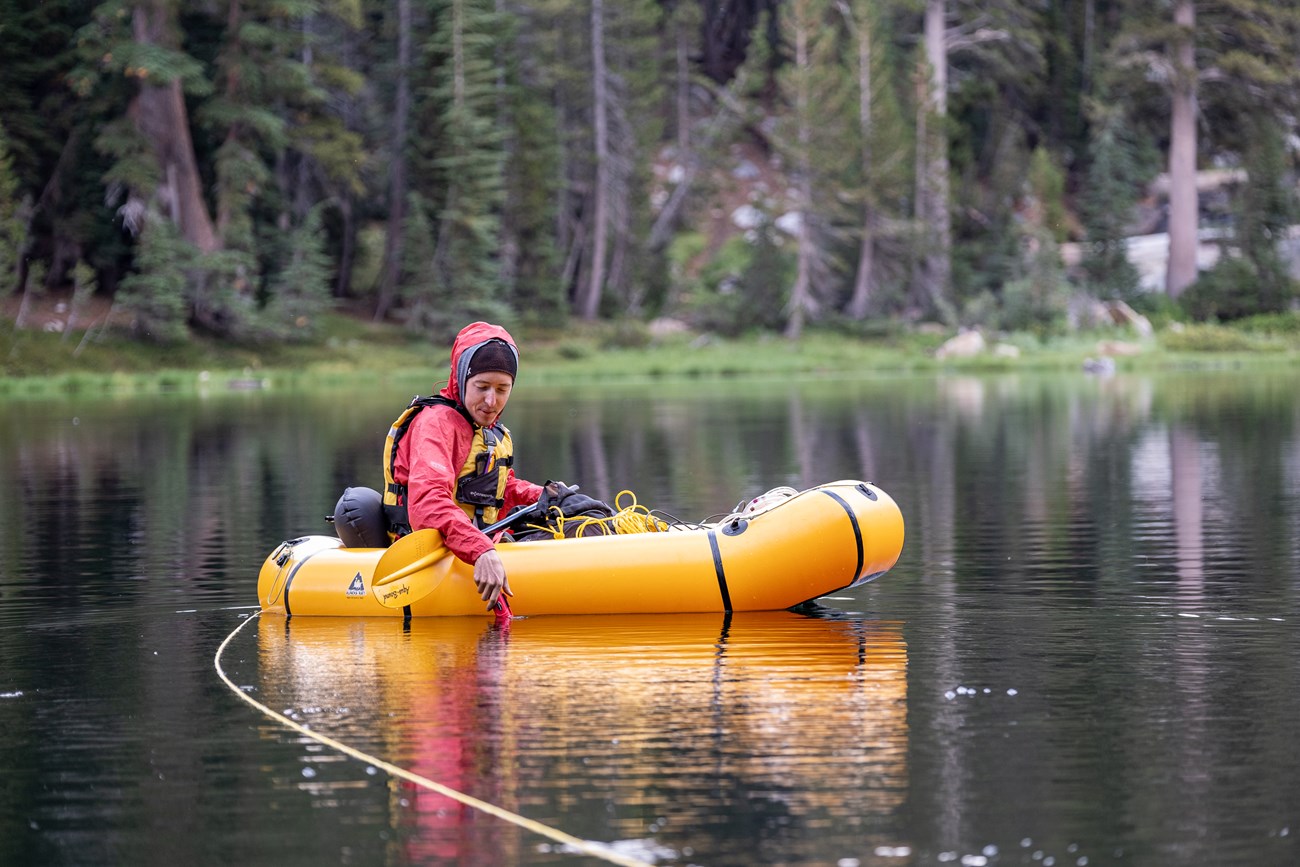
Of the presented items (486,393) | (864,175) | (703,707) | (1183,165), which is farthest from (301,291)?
(703,707)

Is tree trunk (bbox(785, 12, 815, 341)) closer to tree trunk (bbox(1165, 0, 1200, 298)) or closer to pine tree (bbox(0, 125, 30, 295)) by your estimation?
tree trunk (bbox(1165, 0, 1200, 298))

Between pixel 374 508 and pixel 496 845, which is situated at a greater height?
pixel 374 508

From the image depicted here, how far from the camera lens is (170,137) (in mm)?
43844

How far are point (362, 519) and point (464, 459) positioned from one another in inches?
32.1

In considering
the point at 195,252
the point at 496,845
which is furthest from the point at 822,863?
the point at 195,252

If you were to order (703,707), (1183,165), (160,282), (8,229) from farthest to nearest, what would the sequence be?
(1183,165), (160,282), (8,229), (703,707)

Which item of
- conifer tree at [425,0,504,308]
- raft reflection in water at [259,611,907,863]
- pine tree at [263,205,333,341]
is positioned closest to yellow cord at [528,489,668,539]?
raft reflection in water at [259,611,907,863]

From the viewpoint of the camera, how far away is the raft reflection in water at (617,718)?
19.2 ft

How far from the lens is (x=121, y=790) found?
639 centimetres

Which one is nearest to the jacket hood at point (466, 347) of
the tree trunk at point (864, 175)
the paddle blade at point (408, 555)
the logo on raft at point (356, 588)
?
the paddle blade at point (408, 555)

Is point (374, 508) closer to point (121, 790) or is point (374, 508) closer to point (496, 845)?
point (121, 790)

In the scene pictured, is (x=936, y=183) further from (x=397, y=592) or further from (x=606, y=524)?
(x=397, y=592)

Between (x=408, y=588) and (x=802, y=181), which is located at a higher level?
(x=802, y=181)

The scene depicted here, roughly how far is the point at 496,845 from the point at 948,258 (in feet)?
171
